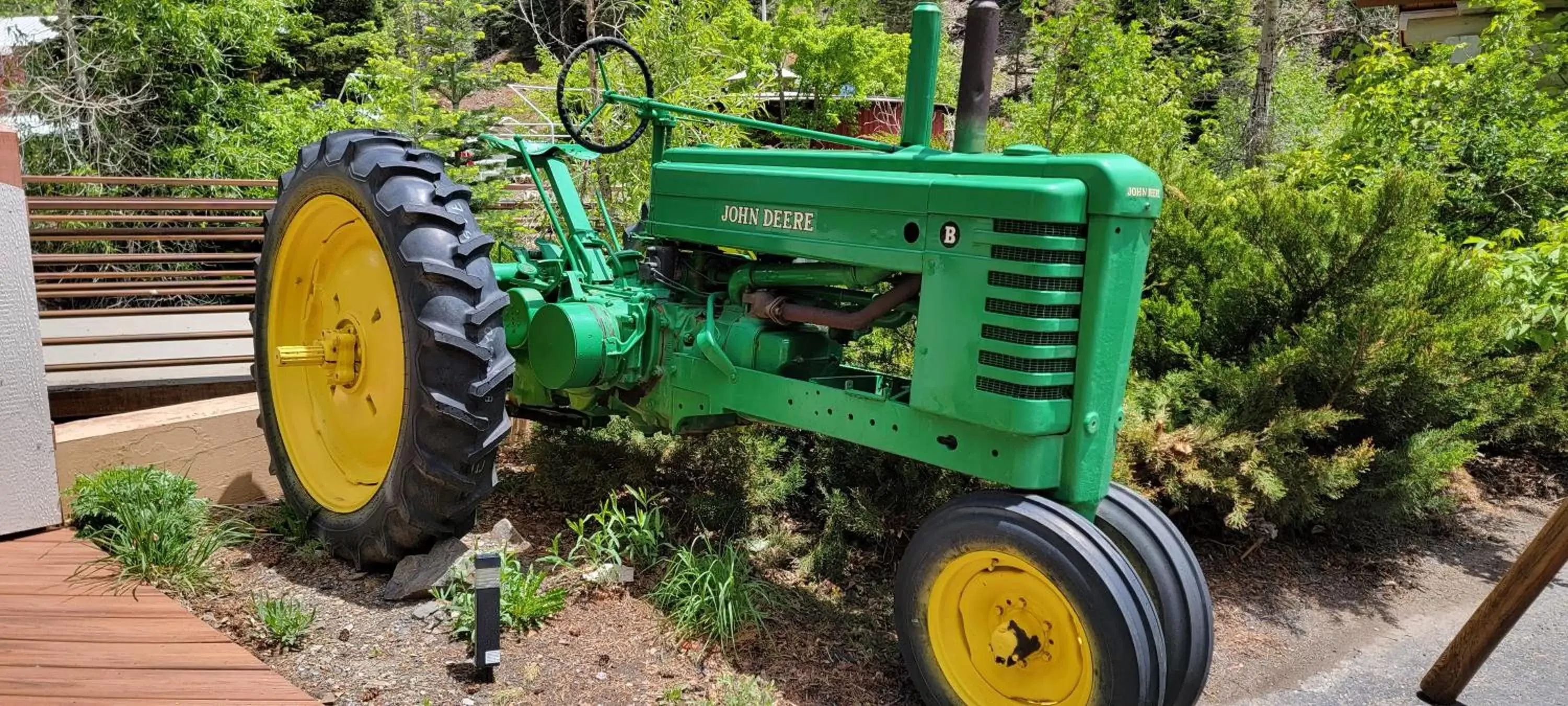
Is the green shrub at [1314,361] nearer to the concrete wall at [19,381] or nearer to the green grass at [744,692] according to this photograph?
the green grass at [744,692]

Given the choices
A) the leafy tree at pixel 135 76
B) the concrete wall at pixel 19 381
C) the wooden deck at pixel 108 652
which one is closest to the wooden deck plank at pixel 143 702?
the wooden deck at pixel 108 652

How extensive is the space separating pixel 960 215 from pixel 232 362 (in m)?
4.34

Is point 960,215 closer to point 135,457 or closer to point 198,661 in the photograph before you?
point 198,661

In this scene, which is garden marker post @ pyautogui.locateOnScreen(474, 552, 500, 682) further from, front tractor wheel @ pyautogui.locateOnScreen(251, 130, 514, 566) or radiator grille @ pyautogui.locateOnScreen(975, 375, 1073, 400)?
radiator grille @ pyautogui.locateOnScreen(975, 375, 1073, 400)

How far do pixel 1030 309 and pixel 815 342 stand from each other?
97cm

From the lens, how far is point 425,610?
10.5 feet

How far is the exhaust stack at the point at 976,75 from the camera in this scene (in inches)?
110

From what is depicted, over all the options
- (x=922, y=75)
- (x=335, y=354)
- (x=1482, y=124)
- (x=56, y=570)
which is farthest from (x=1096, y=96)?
(x=56, y=570)

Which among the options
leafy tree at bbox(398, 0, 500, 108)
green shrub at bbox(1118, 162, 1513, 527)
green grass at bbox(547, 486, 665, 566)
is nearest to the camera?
green grass at bbox(547, 486, 665, 566)

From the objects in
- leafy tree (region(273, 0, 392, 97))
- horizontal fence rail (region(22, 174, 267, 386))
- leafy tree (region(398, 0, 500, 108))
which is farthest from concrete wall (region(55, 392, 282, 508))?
leafy tree (region(273, 0, 392, 97))

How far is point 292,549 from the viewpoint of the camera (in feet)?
12.4

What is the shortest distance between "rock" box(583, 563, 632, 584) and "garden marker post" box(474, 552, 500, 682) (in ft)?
2.21

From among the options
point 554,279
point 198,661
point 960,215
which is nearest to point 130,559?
point 198,661

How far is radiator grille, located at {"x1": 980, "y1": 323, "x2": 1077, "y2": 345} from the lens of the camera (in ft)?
8.59
